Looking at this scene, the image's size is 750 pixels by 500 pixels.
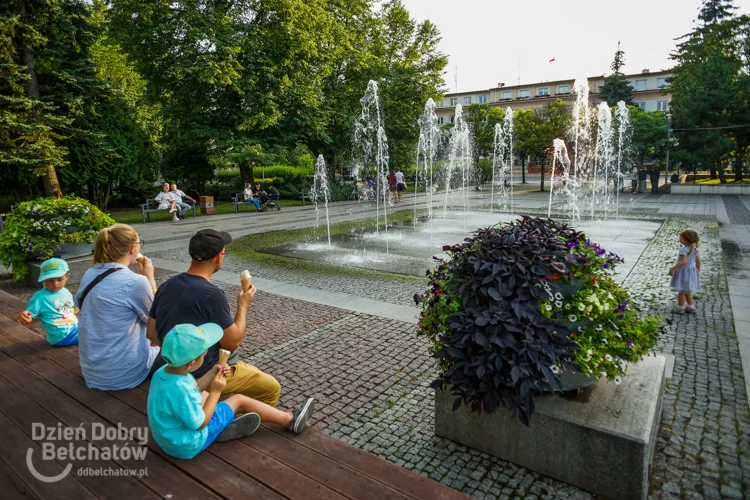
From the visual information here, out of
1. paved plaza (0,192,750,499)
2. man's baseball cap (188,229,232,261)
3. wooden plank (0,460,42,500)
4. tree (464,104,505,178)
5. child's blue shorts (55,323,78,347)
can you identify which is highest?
tree (464,104,505,178)

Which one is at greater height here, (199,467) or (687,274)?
(687,274)

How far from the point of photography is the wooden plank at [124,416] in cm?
216

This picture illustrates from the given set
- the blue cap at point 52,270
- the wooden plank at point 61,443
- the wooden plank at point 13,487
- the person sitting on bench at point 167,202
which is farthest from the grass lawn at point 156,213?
the wooden plank at point 13,487

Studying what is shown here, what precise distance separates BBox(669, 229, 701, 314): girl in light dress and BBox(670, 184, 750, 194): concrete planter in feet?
86.2

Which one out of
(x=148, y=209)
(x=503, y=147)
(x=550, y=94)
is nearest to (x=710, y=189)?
(x=503, y=147)

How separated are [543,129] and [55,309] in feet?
104

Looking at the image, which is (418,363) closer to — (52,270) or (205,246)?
(205,246)

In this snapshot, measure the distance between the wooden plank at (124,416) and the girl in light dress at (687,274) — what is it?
6011 millimetres

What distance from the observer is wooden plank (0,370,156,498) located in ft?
7.02

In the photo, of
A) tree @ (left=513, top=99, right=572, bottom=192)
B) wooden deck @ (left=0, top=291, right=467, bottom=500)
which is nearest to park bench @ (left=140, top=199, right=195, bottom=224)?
wooden deck @ (left=0, top=291, right=467, bottom=500)

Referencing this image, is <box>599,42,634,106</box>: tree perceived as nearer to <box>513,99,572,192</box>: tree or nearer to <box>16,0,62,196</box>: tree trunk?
<box>513,99,572,192</box>: tree

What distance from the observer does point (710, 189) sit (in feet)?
89.1

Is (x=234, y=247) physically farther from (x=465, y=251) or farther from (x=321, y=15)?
(x=321, y=15)

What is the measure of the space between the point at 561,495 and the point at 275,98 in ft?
66.7
